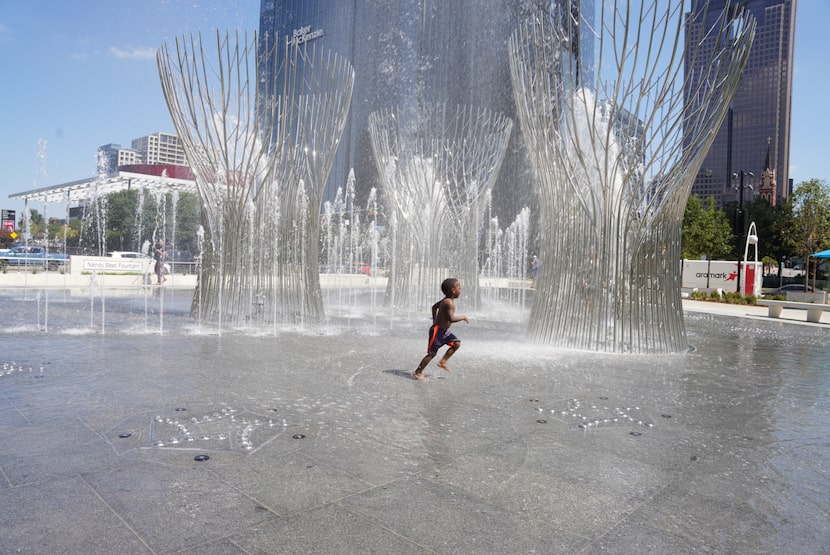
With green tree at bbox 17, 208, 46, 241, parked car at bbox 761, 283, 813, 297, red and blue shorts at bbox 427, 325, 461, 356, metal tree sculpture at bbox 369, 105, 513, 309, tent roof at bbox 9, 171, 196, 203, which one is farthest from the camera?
green tree at bbox 17, 208, 46, 241

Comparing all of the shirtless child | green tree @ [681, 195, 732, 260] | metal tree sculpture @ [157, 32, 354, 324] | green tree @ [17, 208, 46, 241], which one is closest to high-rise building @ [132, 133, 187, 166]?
green tree @ [17, 208, 46, 241]

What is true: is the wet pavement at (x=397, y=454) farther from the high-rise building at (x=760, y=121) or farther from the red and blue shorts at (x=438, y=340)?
the high-rise building at (x=760, y=121)

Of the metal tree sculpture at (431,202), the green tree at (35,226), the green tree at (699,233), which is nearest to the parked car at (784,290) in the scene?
the green tree at (699,233)

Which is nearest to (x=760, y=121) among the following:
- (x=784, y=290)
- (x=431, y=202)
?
(x=784, y=290)

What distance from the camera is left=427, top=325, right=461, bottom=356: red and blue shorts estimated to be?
5219 mm

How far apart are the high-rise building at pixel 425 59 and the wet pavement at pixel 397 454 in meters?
32.6

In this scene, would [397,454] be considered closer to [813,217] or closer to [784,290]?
[813,217]

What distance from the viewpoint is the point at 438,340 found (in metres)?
5.25

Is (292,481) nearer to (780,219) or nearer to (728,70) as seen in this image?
(728,70)

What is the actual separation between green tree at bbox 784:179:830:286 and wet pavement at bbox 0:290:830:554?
23.4 metres

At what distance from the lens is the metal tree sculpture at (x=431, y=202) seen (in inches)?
460

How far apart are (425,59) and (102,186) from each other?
81.6 ft

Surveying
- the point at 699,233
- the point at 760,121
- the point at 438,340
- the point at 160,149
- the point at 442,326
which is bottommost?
the point at 438,340

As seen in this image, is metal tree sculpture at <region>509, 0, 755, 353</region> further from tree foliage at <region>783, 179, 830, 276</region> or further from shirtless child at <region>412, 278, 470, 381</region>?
tree foliage at <region>783, 179, 830, 276</region>
